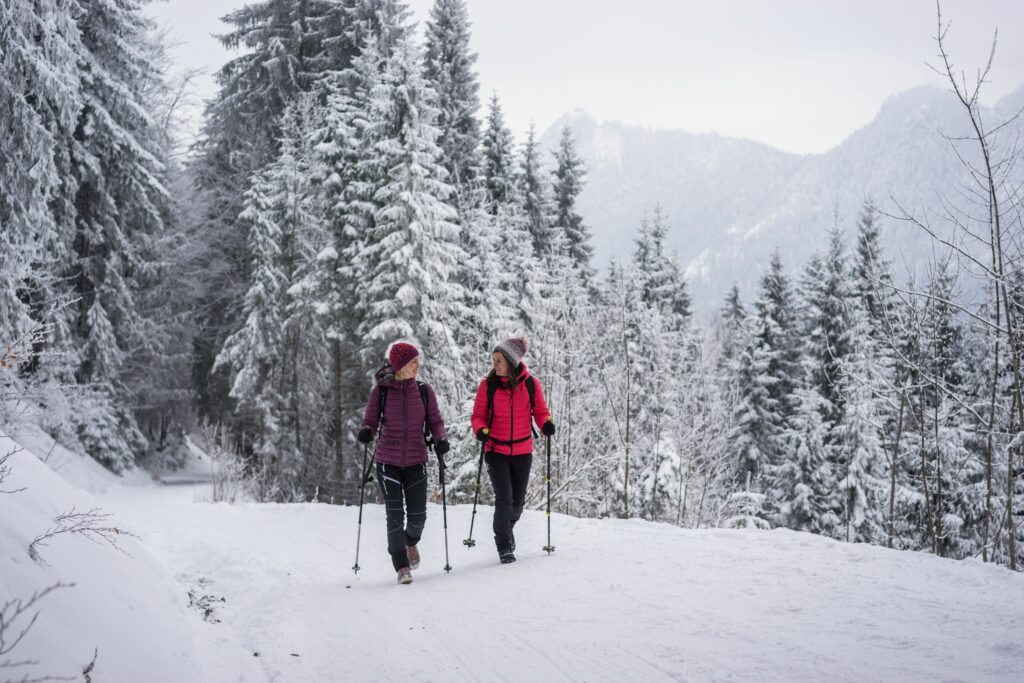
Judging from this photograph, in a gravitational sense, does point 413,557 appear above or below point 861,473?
above

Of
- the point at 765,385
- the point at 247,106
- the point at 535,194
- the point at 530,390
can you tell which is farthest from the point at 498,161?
the point at 530,390

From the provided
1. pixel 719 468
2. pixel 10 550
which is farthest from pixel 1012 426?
pixel 719 468

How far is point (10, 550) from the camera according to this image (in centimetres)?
324

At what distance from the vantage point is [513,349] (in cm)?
638

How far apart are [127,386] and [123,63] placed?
998 centimetres

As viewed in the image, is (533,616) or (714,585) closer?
(533,616)

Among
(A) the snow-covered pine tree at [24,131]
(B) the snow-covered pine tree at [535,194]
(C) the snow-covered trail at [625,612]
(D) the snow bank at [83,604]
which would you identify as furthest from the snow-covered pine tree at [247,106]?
(D) the snow bank at [83,604]

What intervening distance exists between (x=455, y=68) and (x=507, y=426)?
78.8ft

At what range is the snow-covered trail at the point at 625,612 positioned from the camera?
143 inches

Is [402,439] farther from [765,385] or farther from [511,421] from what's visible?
[765,385]

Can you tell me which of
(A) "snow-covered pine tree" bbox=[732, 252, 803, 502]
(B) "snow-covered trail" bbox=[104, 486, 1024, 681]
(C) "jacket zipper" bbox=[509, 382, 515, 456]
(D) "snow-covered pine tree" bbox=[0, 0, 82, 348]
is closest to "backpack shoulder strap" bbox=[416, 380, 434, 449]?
(C) "jacket zipper" bbox=[509, 382, 515, 456]

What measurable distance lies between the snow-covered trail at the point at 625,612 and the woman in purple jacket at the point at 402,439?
22.0 inches

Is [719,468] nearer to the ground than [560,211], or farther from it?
nearer to the ground

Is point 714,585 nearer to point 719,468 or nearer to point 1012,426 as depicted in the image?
point 1012,426
